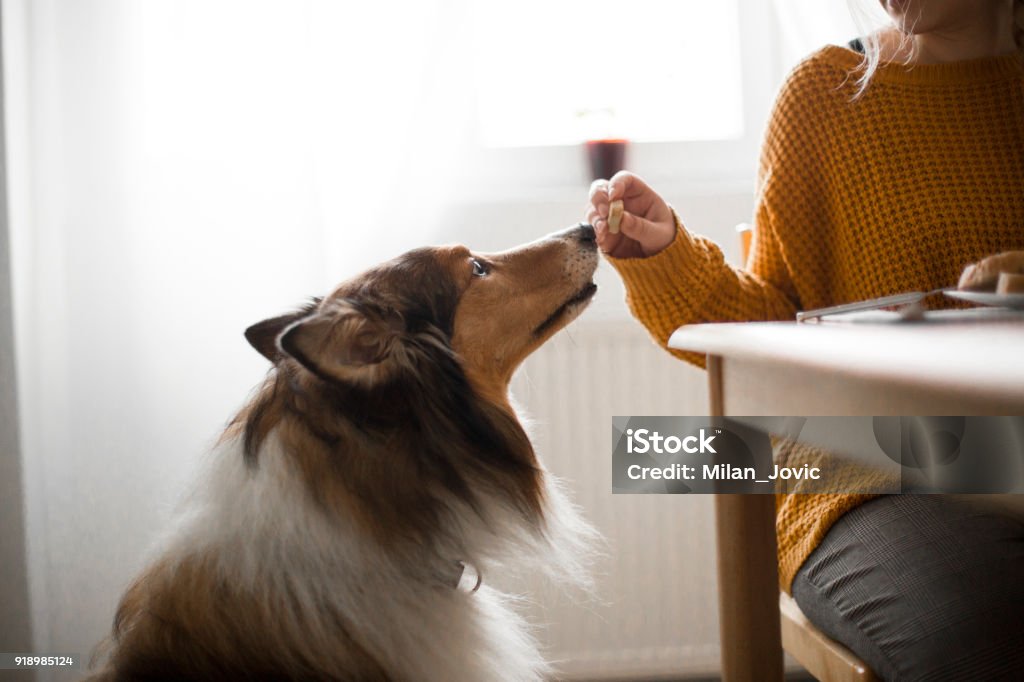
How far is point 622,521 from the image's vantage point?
2.02 m

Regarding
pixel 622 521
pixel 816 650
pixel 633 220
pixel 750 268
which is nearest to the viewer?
pixel 816 650

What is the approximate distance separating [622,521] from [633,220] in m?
1.03

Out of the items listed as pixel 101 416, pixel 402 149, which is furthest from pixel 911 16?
pixel 101 416

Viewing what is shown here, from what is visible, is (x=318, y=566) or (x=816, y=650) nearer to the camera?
(x=318, y=566)

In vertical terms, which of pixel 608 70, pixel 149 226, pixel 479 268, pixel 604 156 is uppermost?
pixel 608 70

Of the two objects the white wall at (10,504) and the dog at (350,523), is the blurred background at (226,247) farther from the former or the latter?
the dog at (350,523)

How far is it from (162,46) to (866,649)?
5.77 ft

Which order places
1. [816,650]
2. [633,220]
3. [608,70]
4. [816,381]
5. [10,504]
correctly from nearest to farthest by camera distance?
[816,381] → [816,650] → [633,220] → [10,504] → [608,70]

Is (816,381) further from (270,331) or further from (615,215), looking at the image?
(270,331)

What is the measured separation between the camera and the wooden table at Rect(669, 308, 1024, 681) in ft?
1.69

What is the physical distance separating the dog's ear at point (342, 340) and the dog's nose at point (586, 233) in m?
0.37

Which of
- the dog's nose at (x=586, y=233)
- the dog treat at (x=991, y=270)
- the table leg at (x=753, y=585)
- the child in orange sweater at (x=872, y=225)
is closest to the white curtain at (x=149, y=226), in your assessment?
the dog's nose at (x=586, y=233)

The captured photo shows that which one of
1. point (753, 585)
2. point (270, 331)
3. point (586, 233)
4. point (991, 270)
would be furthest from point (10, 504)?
point (991, 270)

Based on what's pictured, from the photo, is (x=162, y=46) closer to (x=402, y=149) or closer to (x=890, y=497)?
(x=402, y=149)
